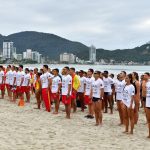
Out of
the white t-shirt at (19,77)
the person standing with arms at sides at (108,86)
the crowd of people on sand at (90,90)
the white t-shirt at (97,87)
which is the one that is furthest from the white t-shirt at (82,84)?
the white t-shirt at (19,77)

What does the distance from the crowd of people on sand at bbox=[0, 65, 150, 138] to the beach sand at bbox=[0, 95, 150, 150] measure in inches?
16.8

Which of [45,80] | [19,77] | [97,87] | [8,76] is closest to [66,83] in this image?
[97,87]

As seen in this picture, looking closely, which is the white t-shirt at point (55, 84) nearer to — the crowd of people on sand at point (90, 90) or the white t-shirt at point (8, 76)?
the crowd of people on sand at point (90, 90)

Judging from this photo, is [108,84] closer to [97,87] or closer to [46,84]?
[46,84]

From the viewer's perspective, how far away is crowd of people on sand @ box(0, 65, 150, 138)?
10938 millimetres

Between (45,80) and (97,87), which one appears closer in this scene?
(97,87)

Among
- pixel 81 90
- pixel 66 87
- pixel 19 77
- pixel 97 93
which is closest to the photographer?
pixel 97 93

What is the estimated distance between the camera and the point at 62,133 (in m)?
10.9

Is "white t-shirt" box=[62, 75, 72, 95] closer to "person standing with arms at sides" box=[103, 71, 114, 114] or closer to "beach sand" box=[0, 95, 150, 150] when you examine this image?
"beach sand" box=[0, 95, 150, 150]

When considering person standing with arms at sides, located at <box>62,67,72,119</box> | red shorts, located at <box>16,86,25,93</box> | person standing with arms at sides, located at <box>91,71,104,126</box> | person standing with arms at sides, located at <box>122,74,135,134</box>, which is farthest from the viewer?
red shorts, located at <box>16,86,25,93</box>

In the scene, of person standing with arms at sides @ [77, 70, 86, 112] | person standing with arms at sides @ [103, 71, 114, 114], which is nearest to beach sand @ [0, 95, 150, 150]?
person standing with arms at sides @ [103, 71, 114, 114]

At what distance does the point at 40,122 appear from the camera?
41.8 feet

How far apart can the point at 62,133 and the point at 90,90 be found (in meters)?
2.53

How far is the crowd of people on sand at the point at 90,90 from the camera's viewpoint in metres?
10.9
